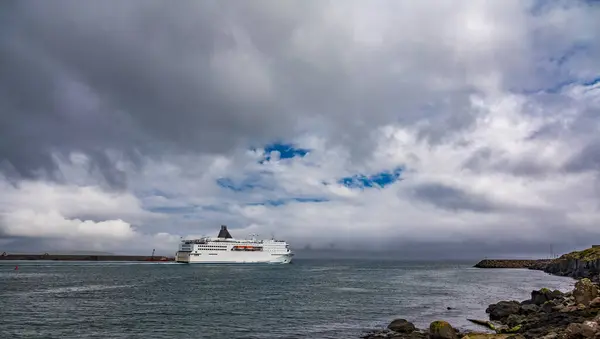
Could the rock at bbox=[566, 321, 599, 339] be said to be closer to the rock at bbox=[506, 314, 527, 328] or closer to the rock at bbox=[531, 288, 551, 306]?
the rock at bbox=[506, 314, 527, 328]

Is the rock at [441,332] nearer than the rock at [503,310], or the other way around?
the rock at [441,332]

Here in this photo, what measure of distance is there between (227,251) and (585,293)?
160294 mm

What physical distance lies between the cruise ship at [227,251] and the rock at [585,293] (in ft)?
512

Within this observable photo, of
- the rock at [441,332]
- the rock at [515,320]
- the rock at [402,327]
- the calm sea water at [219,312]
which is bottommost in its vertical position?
the calm sea water at [219,312]

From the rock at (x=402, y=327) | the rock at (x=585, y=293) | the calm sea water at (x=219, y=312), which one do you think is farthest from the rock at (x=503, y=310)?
the rock at (x=402, y=327)

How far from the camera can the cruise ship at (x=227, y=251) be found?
7136 inches

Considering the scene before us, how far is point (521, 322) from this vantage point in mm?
34938

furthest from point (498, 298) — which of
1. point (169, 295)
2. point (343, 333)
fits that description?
point (169, 295)

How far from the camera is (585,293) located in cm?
3678

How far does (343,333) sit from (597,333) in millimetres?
18568

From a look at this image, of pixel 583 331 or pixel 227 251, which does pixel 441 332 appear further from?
pixel 227 251

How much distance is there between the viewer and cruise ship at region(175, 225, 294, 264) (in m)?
181

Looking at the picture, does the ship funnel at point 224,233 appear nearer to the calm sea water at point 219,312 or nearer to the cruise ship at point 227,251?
the cruise ship at point 227,251

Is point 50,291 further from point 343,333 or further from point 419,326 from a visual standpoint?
point 419,326
